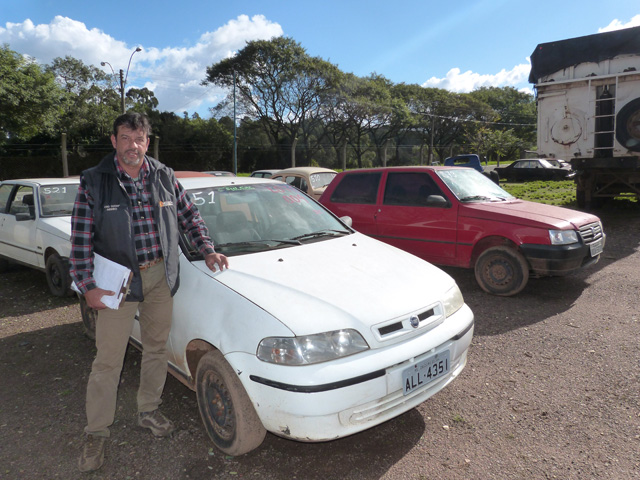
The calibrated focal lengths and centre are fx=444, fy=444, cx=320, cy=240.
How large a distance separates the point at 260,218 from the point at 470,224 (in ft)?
10.1

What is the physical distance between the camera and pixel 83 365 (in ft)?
12.6

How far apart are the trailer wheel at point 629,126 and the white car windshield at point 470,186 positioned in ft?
14.5

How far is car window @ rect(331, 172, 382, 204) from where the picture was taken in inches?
257

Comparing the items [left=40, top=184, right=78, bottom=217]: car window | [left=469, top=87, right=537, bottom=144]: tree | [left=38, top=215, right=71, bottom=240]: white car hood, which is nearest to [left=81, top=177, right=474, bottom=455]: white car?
[left=38, top=215, right=71, bottom=240]: white car hood

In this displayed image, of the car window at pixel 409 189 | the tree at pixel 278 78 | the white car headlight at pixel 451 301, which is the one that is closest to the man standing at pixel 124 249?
the white car headlight at pixel 451 301

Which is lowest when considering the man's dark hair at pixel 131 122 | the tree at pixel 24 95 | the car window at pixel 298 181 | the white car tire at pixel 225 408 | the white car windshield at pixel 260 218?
the white car tire at pixel 225 408

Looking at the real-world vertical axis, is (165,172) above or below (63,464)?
above

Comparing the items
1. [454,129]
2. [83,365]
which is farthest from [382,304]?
[454,129]

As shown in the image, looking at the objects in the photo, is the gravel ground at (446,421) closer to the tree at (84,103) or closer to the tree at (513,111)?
the tree at (84,103)

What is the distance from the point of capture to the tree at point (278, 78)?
35.5 metres

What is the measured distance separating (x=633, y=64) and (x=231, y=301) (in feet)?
31.2

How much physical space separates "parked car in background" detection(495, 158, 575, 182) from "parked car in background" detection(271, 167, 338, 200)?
16221mm

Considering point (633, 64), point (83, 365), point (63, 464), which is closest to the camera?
point (63, 464)

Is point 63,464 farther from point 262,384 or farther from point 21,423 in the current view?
point 262,384
